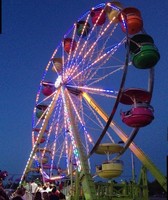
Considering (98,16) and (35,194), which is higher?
(98,16)

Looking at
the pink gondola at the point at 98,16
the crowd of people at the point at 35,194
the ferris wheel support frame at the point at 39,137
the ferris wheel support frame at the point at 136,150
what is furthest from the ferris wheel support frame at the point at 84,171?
the pink gondola at the point at 98,16

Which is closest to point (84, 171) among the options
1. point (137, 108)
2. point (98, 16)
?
point (137, 108)

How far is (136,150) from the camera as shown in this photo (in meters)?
15.5

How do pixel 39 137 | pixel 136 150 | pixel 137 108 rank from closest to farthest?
pixel 137 108 < pixel 136 150 < pixel 39 137

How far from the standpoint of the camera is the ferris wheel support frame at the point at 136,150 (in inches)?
538

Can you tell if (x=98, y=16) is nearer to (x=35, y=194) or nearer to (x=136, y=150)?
(x=136, y=150)

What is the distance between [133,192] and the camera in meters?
12.7

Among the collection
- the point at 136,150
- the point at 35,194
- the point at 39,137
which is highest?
the point at 39,137

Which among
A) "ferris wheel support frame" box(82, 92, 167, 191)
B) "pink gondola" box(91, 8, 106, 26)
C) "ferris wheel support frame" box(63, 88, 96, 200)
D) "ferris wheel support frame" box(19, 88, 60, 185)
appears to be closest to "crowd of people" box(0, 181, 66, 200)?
"ferris wheel support frame" box(63, 88, 96, 200)

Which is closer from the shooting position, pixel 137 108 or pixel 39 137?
pixel 137 108

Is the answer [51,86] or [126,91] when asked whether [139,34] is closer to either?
[126,91]

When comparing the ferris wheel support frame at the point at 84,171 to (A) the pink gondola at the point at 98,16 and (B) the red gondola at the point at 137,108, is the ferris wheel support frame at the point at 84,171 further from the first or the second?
(A) the pink gondola at the point at 98,16

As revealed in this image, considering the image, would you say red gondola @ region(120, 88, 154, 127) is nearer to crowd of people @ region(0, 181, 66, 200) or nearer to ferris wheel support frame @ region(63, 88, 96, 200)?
ferris wheel support frame @ region(63, 88, 96, 200)

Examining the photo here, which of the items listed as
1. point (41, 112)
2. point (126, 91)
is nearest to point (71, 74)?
point (41, 112)
